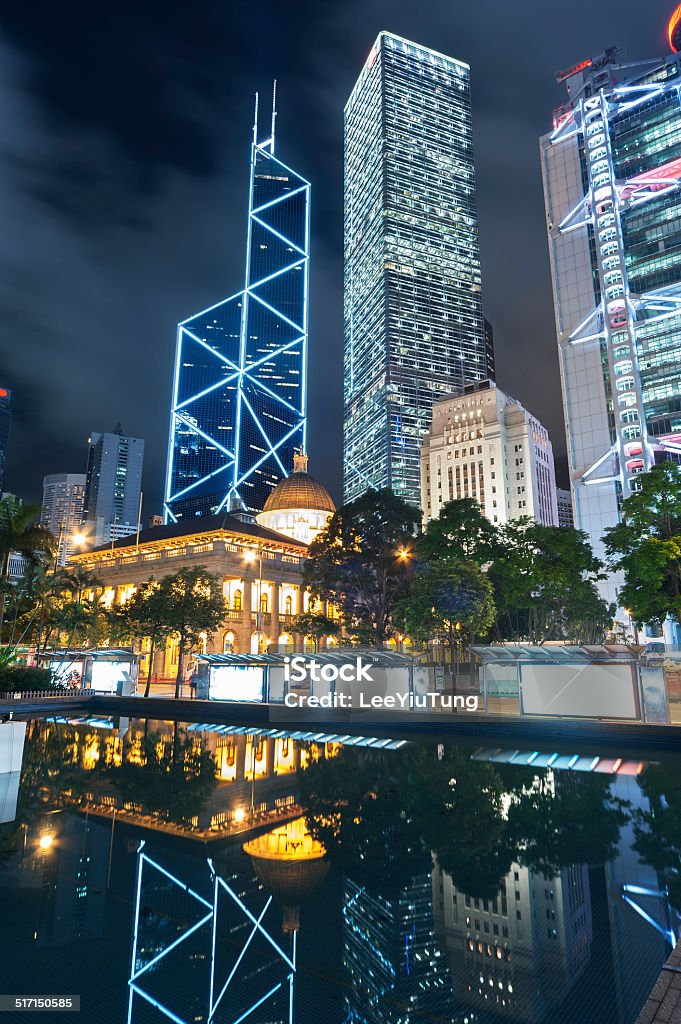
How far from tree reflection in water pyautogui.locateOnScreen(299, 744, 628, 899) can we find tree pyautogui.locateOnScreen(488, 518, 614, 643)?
2694cm

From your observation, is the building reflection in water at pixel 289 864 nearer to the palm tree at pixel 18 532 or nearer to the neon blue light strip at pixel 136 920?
the neon blue light strip at pixel 136 920

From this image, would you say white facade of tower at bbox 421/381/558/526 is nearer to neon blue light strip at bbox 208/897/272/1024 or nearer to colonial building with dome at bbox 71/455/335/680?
colonial building with dome at bbox 71/455/335/680

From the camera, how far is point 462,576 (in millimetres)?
36344

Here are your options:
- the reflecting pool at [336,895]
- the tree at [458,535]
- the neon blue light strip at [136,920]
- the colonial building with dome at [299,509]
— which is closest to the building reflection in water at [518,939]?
the reflecting pool at [336,895]

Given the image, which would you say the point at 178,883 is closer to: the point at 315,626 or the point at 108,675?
the point at 108,675

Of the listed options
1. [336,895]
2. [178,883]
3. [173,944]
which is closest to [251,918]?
[173,944]

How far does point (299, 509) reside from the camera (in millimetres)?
100688

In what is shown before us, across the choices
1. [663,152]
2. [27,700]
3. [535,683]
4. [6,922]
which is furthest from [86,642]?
[663,152]

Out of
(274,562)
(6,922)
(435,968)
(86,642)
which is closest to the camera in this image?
(435,968)

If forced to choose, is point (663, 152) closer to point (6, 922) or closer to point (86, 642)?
point (86, 642)

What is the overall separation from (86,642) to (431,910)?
56.5 m

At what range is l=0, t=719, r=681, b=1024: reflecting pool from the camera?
5816 millimetres

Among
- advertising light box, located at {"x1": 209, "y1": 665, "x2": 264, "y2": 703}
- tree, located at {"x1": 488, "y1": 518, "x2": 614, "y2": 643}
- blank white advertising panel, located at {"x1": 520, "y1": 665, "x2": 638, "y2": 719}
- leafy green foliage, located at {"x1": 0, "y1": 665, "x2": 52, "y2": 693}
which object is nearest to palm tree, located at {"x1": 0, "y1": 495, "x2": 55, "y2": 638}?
leafy green foliage, located at {"x1": 0, "y1": 665, "x2": 52, "y2": 693}

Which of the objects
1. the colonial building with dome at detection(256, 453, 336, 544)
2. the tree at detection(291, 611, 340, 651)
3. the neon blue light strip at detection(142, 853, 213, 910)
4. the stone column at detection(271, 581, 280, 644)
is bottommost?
the neon blue light strip at detection(142, 853, 213, 910)
